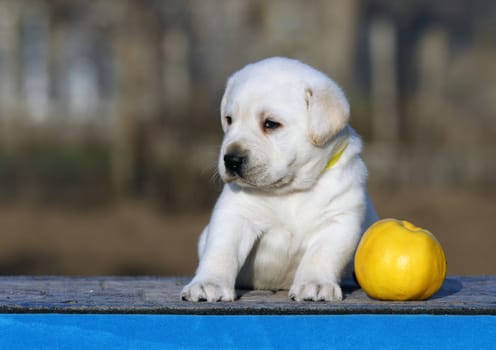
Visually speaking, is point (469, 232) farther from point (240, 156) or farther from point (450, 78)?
point (240, 156)

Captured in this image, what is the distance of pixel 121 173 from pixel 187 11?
5263 millimetres

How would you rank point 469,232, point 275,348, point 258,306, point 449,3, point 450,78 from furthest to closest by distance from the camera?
point 449,3 < point 450,78 < point 469,232 < point 258,306 < point 275,348

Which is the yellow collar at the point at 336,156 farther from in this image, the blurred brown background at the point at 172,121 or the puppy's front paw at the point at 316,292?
the blurred brown background at the point at 172,121

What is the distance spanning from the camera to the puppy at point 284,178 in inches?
174

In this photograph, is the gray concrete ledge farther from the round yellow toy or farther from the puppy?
the puppy

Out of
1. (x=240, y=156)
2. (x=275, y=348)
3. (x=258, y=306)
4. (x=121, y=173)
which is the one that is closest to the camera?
(x=275, y=348)

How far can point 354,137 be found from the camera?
15.9ft

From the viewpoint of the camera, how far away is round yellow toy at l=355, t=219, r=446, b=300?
4000 mm

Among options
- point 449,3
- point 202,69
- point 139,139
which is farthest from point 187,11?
point 449,3

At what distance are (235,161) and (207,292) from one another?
72cm

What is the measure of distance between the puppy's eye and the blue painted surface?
52.0 inches

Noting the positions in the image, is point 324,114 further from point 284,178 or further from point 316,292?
point 316,292

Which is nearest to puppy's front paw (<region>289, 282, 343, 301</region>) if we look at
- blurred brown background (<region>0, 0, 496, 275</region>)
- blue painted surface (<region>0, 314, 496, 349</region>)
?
blue painted surface (<region>0, 314, 496, 349</region>)

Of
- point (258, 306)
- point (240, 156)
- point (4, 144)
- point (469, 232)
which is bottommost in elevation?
point (469, 232)
